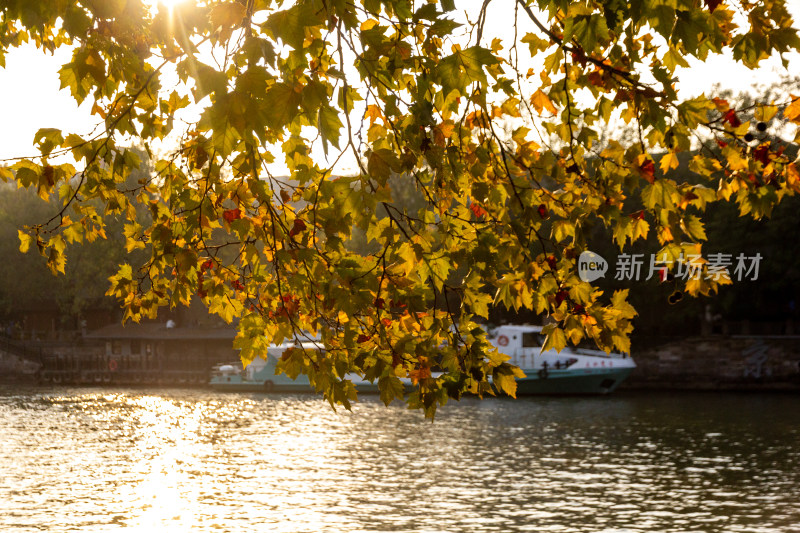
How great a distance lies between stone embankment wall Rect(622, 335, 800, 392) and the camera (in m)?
47.5

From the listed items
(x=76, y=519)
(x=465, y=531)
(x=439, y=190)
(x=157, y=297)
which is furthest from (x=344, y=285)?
(x=76, y=519)

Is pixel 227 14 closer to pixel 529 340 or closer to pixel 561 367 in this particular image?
pixel 561 367

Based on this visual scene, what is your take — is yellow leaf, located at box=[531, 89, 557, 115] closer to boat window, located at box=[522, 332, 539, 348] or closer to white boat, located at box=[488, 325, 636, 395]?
white boat, located at box=[488, 325, 636, 395]

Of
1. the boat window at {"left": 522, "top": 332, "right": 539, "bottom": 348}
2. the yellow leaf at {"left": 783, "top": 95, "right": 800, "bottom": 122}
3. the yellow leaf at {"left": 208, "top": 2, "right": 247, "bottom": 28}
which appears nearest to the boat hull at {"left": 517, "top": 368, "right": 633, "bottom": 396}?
the boat window at {"left": 522, "top": 332, "right": 539, "bottom": 348}

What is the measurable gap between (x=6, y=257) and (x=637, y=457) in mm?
48000

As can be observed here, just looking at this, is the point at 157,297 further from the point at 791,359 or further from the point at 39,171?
the point at 791,359

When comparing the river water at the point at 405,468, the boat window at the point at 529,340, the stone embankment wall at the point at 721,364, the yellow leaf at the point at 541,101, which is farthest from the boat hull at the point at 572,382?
the yellow leaf at the point at 541,101

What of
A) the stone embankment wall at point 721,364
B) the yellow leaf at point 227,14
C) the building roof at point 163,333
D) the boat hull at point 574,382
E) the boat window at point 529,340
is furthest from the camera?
the building roof at point 163,333

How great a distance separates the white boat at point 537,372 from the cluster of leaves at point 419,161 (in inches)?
1538

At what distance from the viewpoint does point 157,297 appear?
7551mm

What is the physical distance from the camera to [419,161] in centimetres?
604

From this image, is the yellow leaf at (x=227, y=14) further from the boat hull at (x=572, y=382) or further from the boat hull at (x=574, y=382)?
the boat hull at (x=574, y=382)

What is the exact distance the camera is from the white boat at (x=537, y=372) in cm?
4669

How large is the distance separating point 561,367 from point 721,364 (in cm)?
774
